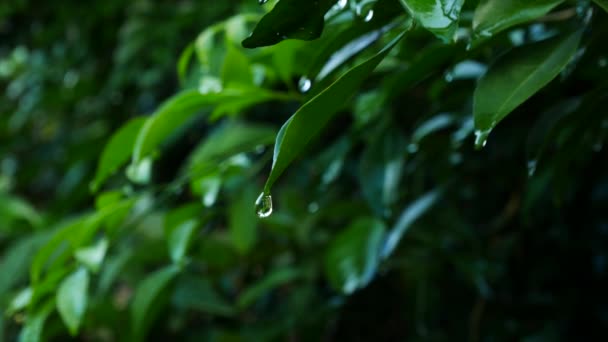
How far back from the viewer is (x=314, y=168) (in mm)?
734

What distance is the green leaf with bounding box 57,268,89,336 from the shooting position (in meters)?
0.54

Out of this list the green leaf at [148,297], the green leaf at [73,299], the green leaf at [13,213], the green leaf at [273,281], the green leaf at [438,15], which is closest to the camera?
the green leaf at [438,15]

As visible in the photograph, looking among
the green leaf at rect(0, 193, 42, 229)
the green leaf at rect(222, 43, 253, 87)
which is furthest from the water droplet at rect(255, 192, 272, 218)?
the green leaf at rect(0, 193, 42, 229)

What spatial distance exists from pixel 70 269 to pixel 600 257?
641 mm

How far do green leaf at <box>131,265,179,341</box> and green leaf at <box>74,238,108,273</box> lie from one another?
3.1 inches

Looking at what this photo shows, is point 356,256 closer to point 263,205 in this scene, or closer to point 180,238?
point 180,238

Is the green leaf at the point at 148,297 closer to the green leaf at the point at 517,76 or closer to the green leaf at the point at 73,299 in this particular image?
the green leaf at the point at 73,299

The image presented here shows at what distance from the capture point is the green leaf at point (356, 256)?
726 mm

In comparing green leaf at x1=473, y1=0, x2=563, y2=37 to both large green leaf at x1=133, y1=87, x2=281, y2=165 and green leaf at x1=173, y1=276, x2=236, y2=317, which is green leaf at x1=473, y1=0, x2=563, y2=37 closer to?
large green leaf at x1=133, y1=87, x2=281, y2=165

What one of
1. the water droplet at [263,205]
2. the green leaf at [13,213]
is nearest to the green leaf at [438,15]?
the water droplet at [263,205]

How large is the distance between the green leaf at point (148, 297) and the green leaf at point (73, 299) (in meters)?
0.10

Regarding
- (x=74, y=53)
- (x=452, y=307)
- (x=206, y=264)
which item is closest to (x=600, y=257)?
(x=452, y=307)

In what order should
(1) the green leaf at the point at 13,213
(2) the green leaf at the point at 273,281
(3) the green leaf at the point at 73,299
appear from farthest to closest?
(1) the green leaf at the point at 13,213
(2) the green leaf at the point at 273,281
(3) the green leaf at the point at 73,299

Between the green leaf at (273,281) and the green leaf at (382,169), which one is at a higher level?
the green leaf at (382,169)
